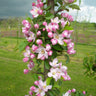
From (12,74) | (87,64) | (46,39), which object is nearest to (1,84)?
(12,74)

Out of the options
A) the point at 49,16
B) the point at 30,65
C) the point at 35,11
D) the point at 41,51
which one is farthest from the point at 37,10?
the point at 30,65

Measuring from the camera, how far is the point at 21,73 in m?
5.05

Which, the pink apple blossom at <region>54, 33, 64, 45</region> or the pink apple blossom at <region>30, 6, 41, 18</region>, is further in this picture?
the pink apple blossom at <region>30, 6, 41, 18</region>

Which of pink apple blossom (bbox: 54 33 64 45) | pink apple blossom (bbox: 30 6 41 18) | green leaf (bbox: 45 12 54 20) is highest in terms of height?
pink apple blossom (bbox: 30 6 41 18)

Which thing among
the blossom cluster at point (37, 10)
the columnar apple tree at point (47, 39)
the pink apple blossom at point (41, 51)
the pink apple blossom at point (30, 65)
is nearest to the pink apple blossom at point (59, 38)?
the columnar apple tree at point (47, 39)

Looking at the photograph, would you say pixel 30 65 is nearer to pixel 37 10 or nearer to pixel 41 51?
pixel 41 51

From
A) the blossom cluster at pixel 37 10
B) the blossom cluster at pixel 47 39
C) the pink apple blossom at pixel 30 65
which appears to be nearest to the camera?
the blossom cluster at pixel 47 39

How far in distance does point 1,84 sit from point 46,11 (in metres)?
2.96

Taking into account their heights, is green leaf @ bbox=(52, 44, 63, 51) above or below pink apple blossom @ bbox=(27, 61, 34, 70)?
above

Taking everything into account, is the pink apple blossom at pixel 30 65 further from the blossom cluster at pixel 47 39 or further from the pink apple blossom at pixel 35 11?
the pink apple blossom at pixel 35 11

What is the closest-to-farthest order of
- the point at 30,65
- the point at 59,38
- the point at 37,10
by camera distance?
the point at 59,38 < the point at 37,10 < the point at 30,65

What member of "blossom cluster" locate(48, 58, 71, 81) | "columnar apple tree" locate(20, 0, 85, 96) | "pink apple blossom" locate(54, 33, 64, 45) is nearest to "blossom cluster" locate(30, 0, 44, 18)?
"columnar apple tree" locate(20, 0, 85, 96)

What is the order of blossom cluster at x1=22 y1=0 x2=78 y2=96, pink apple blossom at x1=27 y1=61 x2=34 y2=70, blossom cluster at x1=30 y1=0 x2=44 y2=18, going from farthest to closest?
pink apple blossom at x1=27 y1=61 x2=34 y2=70 → blossom cluster at x1=30 y1=0 x2=44 y2=18 → blossom cluster at x1=22 y1=0 x2=78 y2=96

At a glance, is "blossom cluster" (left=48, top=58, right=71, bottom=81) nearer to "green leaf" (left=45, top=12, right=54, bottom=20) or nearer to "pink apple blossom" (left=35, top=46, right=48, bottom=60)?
"pink apple blossom" (left=35, top=46, right=48, bottom=60)
